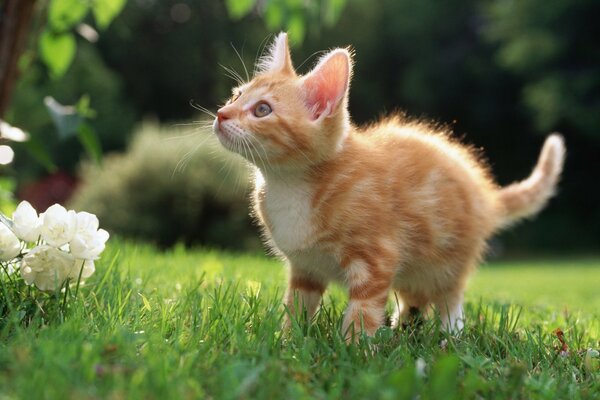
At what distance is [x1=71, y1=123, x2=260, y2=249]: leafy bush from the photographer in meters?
8.91

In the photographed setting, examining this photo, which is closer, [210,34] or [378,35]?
[378,35]

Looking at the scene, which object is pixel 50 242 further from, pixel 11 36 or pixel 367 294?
pixel 11 36

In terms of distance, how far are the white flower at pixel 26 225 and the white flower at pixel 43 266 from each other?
0.18 feet

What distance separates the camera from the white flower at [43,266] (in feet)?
6.63

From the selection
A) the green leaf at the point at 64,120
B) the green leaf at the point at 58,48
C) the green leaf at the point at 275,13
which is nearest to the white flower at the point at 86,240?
the green leaf at the point at 64,120

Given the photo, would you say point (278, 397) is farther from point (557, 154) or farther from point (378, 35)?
point (378, 35)

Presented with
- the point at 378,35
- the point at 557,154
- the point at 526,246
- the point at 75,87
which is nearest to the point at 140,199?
the point at 557,154

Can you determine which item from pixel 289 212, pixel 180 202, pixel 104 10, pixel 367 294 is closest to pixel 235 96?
pixel 289 212

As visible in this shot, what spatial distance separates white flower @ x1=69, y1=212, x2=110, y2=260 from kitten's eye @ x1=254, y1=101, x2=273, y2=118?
592 mm

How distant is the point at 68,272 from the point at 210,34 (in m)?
21.4

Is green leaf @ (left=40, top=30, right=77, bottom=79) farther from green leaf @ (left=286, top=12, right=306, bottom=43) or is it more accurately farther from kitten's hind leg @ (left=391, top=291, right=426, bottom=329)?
kitten's hind leg @ (left=391, top=291, right=426, bottom=329)

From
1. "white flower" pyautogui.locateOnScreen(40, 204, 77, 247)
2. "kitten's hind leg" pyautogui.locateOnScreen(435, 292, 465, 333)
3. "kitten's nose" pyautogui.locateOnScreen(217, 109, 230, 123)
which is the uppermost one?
"kitten's nose" pyautogui.locateOnScreen(217, 109, 230, 123)

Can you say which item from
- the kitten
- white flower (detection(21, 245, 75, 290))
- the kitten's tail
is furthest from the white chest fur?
the kitten's tail

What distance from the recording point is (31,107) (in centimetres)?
1504
